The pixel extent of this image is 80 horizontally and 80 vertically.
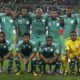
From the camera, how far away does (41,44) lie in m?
9.99

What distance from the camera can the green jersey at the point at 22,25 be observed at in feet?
34.8

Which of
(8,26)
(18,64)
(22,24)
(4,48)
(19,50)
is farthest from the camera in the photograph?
(8,26)

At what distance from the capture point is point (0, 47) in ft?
32.6

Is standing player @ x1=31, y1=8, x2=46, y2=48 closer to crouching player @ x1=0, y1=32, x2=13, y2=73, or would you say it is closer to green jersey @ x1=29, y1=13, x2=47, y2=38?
green jersey @ x1=29, y1=13, x2=47, y2=38

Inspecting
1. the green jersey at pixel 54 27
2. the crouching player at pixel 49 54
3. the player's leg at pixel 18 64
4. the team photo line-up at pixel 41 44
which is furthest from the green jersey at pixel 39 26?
the player's leg at pixel 18 64

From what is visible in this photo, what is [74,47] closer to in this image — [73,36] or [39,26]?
[73,36]

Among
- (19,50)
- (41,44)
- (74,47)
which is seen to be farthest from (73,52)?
(19,50)

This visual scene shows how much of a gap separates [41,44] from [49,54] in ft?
1.28

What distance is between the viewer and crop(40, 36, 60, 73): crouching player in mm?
9703

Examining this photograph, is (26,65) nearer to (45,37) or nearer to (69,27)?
(45,37)

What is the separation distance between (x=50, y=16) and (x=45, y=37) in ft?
2.43

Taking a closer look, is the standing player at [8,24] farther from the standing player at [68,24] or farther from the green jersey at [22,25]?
the standing player at [68,24]

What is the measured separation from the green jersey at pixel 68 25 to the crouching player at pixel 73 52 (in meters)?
0.68

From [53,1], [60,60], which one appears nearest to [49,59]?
[60,60]
